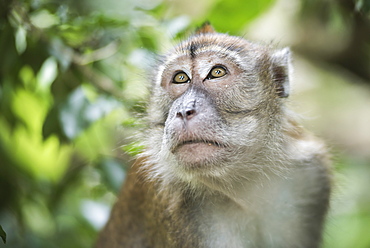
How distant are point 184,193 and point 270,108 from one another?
3.77 ft

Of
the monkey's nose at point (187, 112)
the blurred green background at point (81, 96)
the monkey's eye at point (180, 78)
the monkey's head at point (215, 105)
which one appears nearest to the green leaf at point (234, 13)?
the blurred green background at point (81, 96)

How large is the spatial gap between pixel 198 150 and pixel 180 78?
87cm

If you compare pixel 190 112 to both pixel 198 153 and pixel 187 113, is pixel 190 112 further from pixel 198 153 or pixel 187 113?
pixel 198 153

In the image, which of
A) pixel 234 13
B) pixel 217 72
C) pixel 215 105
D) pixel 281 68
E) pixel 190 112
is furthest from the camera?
pixel 234 13

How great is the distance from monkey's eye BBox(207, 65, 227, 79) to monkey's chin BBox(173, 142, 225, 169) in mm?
688

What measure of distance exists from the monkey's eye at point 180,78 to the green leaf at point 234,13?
6.51ft

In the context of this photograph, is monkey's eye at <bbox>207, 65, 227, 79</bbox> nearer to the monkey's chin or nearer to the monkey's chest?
the monkey's chin

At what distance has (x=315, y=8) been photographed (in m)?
7.22

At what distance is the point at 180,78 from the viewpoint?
4.21 metres

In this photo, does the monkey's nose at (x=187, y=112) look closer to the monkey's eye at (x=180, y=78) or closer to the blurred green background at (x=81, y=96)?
the monkey's eye at (x=180, y=78)

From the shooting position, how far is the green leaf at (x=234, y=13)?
6.03 metres

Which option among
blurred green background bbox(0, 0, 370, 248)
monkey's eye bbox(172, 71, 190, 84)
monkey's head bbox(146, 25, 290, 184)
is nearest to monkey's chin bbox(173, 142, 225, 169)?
monkey's head bbox(146, 25, 290, 184)

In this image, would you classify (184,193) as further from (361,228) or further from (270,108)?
(361,228)

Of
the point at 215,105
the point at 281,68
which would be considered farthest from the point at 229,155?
the point at 281,68
